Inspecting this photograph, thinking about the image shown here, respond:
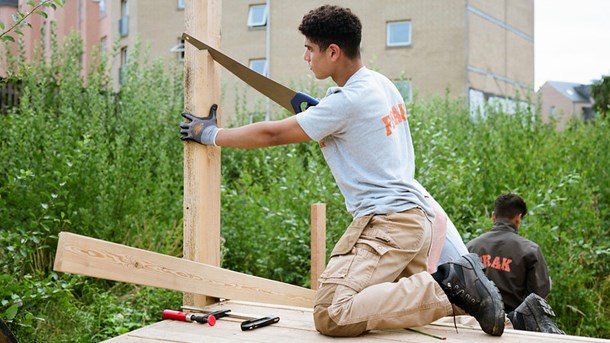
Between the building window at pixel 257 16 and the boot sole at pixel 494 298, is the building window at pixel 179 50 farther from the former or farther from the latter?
the building window at pixel 257 16

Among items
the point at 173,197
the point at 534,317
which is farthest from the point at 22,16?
the point at 173,197

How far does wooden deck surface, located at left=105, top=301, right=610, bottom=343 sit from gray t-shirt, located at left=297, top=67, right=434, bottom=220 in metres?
0.53

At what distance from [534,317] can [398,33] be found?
19009 millimetres

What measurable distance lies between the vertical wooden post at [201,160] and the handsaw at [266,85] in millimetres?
38

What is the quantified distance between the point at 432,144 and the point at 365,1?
1633 cm

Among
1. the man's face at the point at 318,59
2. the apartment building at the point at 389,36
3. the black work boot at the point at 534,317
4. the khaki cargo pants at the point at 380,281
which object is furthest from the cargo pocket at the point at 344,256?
the apartment building at the point at 389,36

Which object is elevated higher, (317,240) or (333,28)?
(333,28)

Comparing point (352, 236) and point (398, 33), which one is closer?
point (352, 236)

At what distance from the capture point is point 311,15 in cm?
342

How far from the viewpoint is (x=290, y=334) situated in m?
3.10

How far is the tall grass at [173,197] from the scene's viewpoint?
5031mm

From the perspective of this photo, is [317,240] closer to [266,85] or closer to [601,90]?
[266,85]

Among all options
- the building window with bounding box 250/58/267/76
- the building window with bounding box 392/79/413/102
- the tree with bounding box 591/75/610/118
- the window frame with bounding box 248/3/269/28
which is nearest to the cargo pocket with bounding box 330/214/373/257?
the building window with bounding box 392/79/413/102

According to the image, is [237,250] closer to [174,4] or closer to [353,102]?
[353,102]
